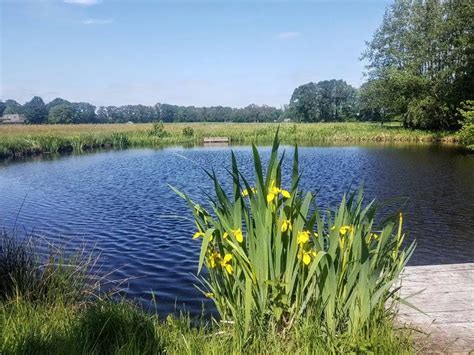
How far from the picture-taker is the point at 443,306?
419cm

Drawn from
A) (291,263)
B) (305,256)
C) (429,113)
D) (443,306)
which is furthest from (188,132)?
(305,256)

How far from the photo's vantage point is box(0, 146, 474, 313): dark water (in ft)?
29.0

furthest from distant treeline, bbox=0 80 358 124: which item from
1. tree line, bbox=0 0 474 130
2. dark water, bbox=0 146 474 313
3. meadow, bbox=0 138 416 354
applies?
meadow, bbox=0 138 416 354

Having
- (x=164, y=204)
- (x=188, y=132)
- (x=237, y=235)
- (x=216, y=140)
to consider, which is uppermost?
(x=188, y=132)

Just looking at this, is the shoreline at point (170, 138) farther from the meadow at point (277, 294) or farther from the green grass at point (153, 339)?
the meadow at point (277, 294)

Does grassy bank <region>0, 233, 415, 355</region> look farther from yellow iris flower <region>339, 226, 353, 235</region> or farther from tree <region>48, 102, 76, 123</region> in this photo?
tree <region>48, 102, 76, 123</region>

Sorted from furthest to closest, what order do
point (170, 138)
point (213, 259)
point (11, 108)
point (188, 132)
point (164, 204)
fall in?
point (11, 108) → point (188, 132) → point (170, 138) → point (164, 204) → point (213, 259)

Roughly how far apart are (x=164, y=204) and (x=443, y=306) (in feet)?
40.0

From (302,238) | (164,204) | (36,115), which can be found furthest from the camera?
(36,115)

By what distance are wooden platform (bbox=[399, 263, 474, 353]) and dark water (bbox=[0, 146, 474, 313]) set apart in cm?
145

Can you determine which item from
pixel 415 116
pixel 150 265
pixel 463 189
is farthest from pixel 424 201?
pixel 415 116

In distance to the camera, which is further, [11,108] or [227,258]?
[11,108]

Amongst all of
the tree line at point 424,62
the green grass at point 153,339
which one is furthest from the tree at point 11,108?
the green grass at point 153,339

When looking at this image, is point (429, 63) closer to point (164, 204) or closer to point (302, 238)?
point (164, 204)
